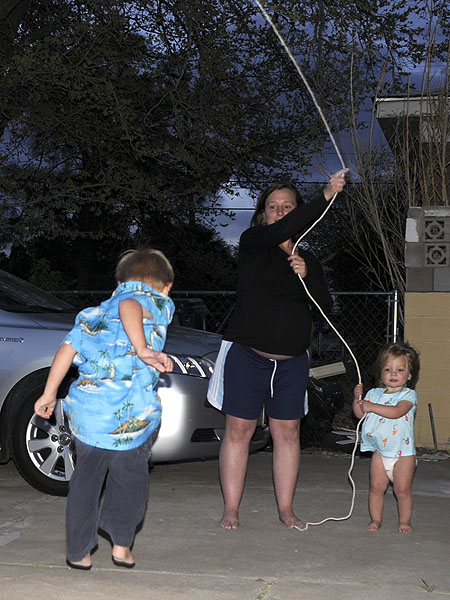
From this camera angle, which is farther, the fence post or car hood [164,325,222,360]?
the fence post

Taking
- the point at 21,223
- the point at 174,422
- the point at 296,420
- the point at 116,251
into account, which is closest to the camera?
the point at 296,420

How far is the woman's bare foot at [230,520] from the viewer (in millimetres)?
5055

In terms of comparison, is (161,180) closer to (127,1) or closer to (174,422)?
(127,1)

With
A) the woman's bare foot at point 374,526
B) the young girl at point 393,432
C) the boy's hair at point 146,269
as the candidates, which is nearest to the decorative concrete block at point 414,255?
the young girl at point 393,432

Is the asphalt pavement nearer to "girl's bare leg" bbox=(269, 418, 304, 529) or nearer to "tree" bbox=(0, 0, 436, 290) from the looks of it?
"girl's bare leg" bbox=(269, 418, 304, 529)

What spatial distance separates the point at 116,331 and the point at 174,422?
2106 millimetres

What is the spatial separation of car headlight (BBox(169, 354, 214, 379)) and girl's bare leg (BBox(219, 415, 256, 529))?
109 centimetres

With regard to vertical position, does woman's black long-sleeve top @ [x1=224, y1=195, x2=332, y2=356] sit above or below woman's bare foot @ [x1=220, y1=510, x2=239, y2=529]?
above

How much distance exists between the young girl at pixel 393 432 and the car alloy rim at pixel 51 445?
6.50 ft

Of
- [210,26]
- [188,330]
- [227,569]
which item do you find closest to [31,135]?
[210,26]

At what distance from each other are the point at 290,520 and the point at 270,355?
0.92 m

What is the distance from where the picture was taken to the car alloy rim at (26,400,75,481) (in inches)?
235

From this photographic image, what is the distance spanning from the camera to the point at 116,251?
2412 centimetres

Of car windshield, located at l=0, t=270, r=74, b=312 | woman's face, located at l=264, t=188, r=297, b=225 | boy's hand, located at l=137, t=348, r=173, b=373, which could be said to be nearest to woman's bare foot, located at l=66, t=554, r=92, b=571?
boy's hand, located at l=137, t=348, r=173, b=373
